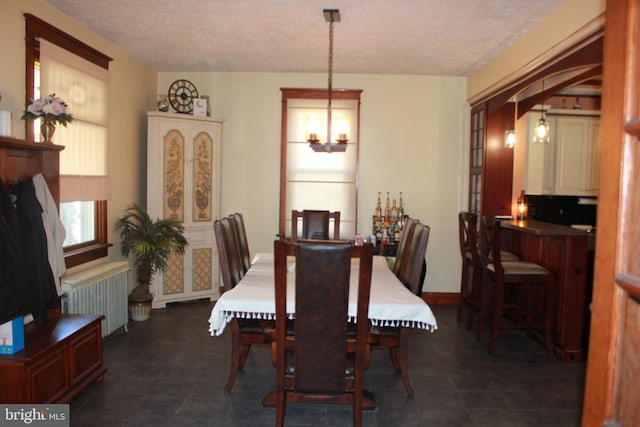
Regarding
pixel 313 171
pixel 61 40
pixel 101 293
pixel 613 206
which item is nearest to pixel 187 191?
pixel 313 171

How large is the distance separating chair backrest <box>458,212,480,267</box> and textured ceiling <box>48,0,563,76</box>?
5.16 ft

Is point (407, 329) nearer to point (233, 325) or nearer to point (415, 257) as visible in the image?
point (415, 257)

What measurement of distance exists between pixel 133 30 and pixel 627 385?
4450 millimetres

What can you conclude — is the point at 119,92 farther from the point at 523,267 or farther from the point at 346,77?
the point at 523,267

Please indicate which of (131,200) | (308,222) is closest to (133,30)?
(131,200)

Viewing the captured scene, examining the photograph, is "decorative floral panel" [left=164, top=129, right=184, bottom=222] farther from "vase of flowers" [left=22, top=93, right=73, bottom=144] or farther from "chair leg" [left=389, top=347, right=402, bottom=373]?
"chair leg" [left=389, top=347, right=402, bottom=373]

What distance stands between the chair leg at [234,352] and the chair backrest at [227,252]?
9.7 inches

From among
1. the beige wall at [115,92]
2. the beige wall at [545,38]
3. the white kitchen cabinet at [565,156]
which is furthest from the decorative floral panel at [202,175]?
the white kitchen cabinet at [565,156]

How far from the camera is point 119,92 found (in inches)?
192

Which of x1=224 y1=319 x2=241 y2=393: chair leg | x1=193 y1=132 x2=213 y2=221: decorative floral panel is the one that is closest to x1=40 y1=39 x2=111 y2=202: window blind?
x1=193 y1=132 x2=213 y2=221: decorative floral panel

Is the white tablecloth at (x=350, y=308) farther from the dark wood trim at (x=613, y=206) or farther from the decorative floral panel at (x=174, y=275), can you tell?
the decorative floral panel at (x=174, y=275)

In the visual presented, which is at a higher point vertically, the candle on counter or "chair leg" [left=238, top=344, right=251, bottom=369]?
the candle on counter

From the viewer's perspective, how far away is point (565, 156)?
22.5ft

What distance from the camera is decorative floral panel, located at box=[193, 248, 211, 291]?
554 cm
